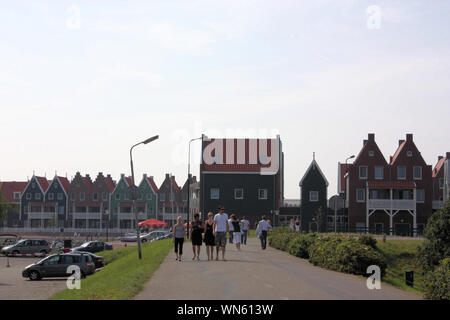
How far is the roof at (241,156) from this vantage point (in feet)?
237

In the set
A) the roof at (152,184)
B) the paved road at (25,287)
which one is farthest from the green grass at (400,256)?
the roof at (152,184)

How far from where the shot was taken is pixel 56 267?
30312 mm

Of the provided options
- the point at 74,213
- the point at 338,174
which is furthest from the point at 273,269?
the point at 74,213

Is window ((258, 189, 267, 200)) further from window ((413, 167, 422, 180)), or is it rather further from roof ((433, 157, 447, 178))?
roof ((433, 157, 447, 178))

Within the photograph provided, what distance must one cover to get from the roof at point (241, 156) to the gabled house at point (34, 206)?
42664 millimetres

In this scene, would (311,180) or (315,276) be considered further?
(311,180)

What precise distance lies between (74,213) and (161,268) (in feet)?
287

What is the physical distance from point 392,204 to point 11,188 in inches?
2960

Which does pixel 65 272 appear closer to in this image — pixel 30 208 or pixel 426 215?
pixel 426 215

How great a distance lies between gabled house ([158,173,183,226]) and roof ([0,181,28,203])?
27919 mm

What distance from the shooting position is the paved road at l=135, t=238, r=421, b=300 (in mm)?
12867

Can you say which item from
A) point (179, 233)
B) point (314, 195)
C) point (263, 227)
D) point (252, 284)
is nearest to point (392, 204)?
point (314, 195)

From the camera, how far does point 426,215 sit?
68.3 meters

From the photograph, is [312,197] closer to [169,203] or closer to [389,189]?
[389,189]
